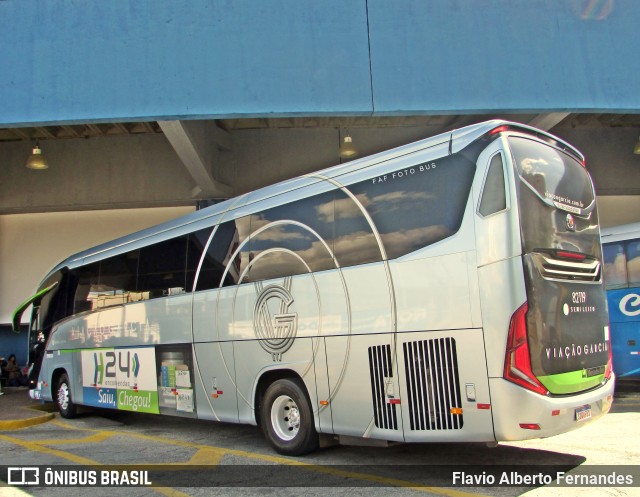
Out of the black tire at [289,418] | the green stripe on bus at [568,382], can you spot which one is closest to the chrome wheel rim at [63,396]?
the black tire at [289,418]

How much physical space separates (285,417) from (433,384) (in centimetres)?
250

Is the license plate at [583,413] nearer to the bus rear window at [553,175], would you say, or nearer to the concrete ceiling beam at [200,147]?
the bus rear window at [553,175]

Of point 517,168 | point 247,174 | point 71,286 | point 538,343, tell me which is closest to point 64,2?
point 71,286

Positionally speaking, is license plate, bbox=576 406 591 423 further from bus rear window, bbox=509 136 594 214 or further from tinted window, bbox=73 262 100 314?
tinted window, bbox=73 262 100 314

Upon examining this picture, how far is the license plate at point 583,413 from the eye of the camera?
492 centimetres

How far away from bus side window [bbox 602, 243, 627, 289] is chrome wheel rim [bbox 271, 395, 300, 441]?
7.93m

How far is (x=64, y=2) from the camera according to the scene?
1081cm

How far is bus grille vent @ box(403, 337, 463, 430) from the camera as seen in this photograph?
4957 mm

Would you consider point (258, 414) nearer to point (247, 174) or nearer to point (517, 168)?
point (517, 168)

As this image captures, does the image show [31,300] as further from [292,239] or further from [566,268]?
[566,268]

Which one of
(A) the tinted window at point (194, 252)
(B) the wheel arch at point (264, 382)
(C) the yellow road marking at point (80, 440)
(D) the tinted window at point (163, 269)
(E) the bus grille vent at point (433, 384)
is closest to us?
(E) the bus grille vent at point (433, 384)

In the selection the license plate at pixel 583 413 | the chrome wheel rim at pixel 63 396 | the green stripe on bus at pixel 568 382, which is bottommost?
the chrome wheel rim at pixel 63 396

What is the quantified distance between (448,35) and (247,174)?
8.04 m

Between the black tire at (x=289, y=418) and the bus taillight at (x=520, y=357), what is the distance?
2632 millimetres
